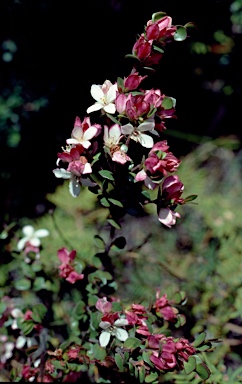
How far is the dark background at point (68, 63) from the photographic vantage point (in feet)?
4.75

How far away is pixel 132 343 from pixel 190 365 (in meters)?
0.10

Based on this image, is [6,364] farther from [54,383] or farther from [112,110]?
[112,110]

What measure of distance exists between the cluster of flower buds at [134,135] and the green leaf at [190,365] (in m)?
0.23

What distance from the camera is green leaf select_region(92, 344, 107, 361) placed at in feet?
2.74

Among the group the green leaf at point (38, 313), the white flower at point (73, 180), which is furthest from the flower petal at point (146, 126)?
the green leaf at point (38, 313)

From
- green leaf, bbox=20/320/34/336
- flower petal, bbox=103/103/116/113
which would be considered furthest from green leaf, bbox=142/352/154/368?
flower petal, bbox=103/103/116/113

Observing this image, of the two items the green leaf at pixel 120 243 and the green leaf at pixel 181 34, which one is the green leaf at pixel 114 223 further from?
the green leaf at pixel 181 34

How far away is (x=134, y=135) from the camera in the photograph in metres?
0.72

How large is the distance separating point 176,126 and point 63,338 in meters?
1.07

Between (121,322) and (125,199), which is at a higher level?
(125,199)

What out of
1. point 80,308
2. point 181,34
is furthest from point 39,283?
point 181,34

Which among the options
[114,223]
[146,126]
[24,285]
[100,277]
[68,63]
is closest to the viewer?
[146,126]

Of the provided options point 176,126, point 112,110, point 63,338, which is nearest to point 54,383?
point 63,338

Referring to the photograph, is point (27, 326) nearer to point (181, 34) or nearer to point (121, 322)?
point (121, 322)
